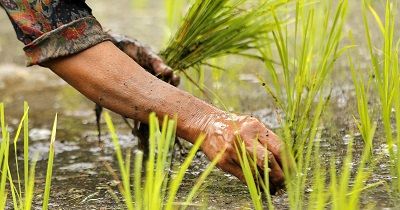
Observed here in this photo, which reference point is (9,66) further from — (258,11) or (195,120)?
(195,120)

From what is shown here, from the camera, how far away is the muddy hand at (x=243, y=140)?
162 cm

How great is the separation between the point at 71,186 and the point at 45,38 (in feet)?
1.35

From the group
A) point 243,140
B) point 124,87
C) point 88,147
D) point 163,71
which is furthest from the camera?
point 88,147

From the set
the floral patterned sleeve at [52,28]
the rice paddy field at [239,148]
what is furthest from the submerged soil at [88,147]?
the floral patterned sleeve at [52,28]

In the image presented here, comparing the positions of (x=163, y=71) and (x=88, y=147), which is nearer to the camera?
(x=163, y=71)

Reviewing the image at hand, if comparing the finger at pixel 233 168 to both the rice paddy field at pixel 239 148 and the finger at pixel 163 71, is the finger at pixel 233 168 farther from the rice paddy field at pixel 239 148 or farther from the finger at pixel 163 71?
the finger at pixel 163 71

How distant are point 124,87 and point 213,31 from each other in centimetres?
44

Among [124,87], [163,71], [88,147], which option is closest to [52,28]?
[124,87]

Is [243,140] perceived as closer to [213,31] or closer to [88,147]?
[213,31]

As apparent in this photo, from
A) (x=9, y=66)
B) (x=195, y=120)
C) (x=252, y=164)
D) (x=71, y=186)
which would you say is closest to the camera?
(x=252, y=164)

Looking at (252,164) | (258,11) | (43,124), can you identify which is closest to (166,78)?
(258,11)

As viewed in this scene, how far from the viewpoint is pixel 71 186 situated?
6.68 feet

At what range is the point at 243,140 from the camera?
1624mm

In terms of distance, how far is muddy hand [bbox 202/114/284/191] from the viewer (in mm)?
1621
